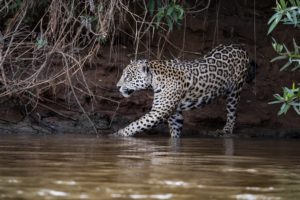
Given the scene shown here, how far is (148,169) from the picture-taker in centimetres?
517

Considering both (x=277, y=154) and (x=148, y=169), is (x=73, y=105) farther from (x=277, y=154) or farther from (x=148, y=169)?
(x=148, y=169)

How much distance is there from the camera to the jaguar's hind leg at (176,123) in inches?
411

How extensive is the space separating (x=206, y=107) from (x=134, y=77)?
145 centimetres

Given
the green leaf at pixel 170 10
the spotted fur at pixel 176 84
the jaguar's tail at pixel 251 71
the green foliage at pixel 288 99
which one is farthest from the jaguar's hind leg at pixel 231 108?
the green foliage at pixel 288 99

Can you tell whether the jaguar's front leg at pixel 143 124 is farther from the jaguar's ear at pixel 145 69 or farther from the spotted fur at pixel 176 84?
the jaguar's ear at pixel 145 69

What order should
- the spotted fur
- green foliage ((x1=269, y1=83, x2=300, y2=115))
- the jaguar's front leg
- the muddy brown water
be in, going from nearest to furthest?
the muddy brown water → green foliage ((x1=269, y1=83, x2=300, y2=115)) → the jaguar's front leg → the spotted fur

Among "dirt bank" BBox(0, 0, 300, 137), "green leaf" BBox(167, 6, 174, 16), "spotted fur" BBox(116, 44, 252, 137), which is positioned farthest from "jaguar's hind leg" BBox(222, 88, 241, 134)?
"green leaf" BBox(167, 6, 174, 16)

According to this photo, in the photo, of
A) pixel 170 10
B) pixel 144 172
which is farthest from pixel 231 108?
pixel 144 172

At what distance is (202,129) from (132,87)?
3.82ft

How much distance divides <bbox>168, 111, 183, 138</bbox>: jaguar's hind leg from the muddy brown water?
2.87 metres

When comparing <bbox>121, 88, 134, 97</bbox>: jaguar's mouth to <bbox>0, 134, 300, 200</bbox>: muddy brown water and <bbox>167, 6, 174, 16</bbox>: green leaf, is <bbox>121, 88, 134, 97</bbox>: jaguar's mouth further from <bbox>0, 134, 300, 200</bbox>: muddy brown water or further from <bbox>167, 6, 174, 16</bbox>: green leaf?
<bbox>0, 134, 300, 200</bbox>: muddy brown water

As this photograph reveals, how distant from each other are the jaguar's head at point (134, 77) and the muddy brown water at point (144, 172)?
296cm

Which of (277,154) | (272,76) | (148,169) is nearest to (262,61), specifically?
(272,76)

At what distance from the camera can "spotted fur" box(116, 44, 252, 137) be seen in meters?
10.3
